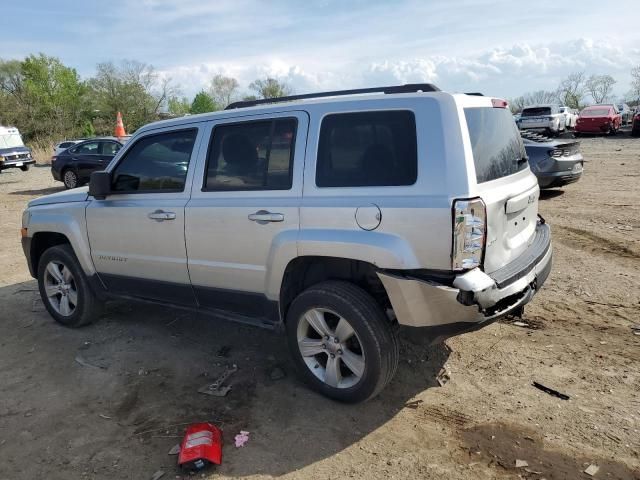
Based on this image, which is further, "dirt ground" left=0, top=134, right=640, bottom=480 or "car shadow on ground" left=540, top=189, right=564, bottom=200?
"car shadow on ground" left=540, top=189, right=564, bottom=200

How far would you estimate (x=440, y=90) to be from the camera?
304 cm

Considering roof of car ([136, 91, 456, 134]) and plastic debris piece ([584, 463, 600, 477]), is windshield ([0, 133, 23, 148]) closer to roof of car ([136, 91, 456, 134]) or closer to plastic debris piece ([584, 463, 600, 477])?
roof of car ([136, 91, 456, 134])

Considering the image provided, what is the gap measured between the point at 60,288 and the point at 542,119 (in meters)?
25.4

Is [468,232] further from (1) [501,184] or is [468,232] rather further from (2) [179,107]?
(2) [179,107]

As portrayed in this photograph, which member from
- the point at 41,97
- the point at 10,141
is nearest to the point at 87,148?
the point at 10,141

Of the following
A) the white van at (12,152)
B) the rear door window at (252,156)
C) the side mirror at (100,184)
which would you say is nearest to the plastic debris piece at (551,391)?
the rear door window at (252,156)

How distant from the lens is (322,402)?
3414mm

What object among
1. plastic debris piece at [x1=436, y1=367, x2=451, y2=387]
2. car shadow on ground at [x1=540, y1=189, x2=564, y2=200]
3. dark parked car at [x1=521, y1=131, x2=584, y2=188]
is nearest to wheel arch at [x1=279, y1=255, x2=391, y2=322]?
plastic debris piece at [x1=436, y1=367, x2=451, y2=387]

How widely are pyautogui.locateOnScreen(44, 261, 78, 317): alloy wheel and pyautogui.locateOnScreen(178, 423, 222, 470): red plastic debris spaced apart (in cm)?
245

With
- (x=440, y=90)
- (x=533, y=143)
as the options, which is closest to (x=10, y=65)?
(x=533, y=143)

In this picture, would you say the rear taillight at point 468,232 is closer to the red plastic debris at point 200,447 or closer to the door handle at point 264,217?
the door handle at point 264,217

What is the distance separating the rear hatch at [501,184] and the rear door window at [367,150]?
0.38 meters

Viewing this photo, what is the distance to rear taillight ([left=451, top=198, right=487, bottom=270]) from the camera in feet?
8.89

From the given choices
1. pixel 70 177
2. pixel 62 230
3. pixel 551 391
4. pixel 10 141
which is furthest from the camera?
pixel 10 141
